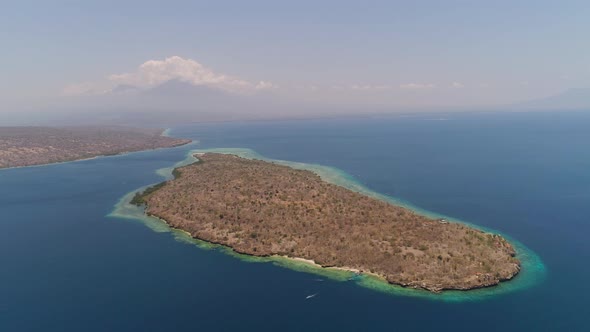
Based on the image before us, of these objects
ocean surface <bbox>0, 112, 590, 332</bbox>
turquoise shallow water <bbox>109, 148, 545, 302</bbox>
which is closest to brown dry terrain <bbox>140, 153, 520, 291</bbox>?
turquoise shallow water <bbox>109, 148, 545, 302</bbox>

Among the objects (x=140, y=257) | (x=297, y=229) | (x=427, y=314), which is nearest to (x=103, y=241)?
(x=140, y=257)

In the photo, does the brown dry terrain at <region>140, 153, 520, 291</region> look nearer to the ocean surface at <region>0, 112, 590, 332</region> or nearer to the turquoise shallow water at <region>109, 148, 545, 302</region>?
the turquoise shallow water at <region>109, 148, 545, 302</region>

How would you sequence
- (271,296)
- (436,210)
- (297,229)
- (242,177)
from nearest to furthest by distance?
(271,296)
(297,229)
(436,210)
(242,177)

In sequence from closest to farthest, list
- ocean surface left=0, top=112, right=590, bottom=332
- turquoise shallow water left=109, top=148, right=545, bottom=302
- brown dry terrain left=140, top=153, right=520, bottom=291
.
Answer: ocean surface left=0, top=112, right=590, bottom=332 < turquoise shallow water left=109, top=148, right=545, bottom=302 < brown dry terrain left=140, top=153, right=520, bottom=291

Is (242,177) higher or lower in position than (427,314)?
higher

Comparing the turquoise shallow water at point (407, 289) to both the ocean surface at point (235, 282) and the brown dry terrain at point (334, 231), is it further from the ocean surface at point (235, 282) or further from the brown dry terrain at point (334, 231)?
the brown dry terrain at point (334, 231)

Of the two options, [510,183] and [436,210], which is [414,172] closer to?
[510,183]

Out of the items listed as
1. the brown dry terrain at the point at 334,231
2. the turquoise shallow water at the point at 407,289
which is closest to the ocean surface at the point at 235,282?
the turquoise shallow water at the point at 407,289

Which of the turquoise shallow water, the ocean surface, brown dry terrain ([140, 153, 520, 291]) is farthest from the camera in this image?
brown dry terrain ([140, 153, 520, 291])
